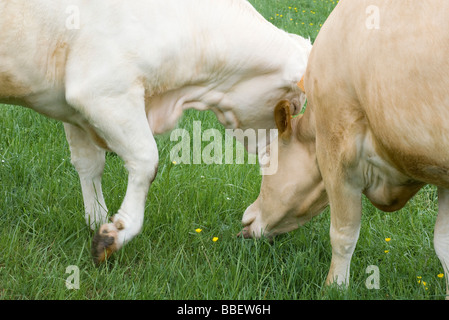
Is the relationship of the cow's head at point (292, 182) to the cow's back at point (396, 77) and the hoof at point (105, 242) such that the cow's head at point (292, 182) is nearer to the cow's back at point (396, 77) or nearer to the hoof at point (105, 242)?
the cow's back at point (396, 77)

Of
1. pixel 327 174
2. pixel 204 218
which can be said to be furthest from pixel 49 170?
pixel 327 174

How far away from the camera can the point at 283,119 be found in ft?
11.9

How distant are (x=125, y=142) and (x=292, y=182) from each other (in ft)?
3.07

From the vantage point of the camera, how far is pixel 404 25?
100 inches

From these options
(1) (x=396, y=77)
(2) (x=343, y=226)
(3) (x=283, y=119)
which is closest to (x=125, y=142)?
(3) (x=283, y=119)

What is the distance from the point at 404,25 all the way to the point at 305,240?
5.61 feet

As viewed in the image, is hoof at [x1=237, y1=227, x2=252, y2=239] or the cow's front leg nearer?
the cow's front leg

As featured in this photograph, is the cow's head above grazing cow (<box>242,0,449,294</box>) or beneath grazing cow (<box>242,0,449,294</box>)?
beneath

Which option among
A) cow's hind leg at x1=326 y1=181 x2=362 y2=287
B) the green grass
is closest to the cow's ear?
cow's hind leg at x1=326 y1=181 x2=362 y2=287

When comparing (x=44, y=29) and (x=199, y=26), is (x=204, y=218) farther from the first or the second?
(x=44, y=29)

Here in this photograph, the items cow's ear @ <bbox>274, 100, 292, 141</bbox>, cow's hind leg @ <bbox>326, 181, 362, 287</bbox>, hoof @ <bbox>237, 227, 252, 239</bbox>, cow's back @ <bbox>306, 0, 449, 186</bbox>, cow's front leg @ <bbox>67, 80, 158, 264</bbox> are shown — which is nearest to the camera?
cow's back @ <bbox>306, 0, 449, 186</bbox>

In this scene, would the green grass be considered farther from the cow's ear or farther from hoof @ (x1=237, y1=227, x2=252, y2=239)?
the cow's ear

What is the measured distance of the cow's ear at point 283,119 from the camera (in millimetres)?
3551

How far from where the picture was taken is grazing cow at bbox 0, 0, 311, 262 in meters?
3.28
